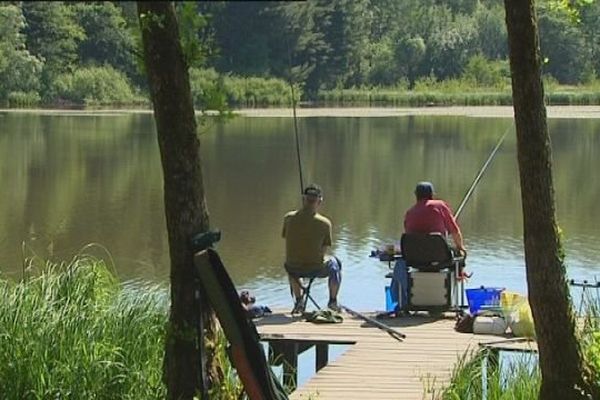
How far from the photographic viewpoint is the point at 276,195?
19.2 metres

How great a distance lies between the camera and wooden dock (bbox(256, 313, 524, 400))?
20.5ft

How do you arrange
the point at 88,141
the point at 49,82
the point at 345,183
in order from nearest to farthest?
the point at 345,183 < the point at 88,141 < the point at 49,82

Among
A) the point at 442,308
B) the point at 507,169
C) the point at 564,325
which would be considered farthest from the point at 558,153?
the point at 564,325

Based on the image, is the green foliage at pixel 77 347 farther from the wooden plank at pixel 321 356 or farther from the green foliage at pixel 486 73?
the green foliage at pixel 486 73

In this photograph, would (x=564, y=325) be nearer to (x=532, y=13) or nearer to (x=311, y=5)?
(x=532, y=13)

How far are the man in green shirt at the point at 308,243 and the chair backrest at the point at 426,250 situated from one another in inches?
22.5

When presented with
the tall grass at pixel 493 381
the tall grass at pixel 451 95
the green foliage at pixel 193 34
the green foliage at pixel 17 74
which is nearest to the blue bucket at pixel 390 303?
the tall grass at pixel 493 381

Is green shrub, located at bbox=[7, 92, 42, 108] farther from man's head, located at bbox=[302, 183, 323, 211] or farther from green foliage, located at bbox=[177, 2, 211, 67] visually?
green foliage, located at bbox=[177, 2, 211, 67]

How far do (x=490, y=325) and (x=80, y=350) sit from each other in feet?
9.37

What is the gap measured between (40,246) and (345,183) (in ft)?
25.0

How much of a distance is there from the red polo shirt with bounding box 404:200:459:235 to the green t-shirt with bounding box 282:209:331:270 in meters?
0.55

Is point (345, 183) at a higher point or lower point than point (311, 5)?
lower

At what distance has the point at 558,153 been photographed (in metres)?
25.6

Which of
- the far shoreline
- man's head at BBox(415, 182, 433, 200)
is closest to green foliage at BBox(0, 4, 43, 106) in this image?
the far shoreline
